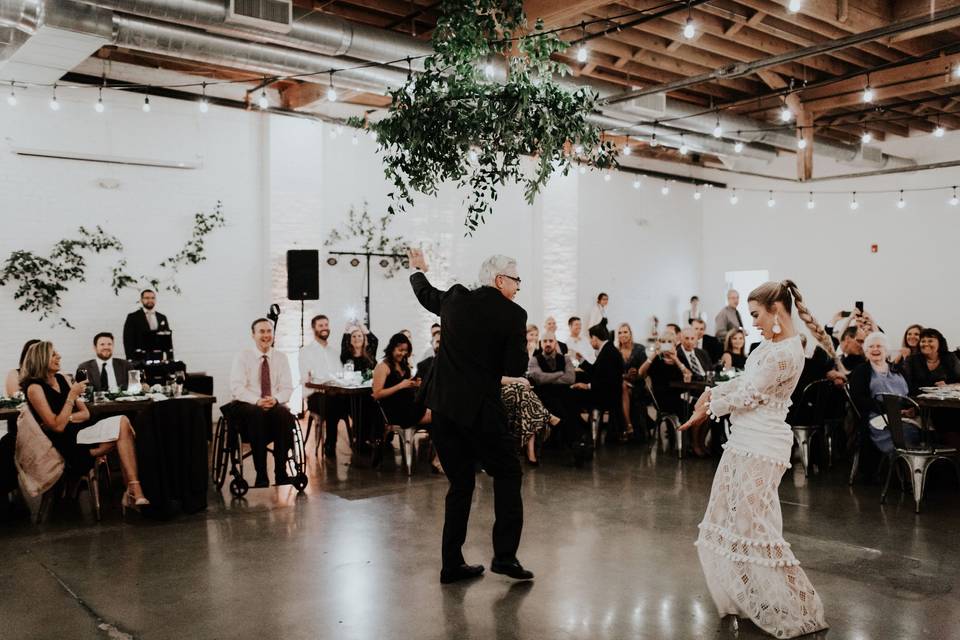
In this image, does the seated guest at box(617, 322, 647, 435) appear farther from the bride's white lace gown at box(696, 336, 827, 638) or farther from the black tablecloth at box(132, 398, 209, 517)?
the bride's white lace gown at box(696, 336, 827, 638)

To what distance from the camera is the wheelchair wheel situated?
19.6 feet

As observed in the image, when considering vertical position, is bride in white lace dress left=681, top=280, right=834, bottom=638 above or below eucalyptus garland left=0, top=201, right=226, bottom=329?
below

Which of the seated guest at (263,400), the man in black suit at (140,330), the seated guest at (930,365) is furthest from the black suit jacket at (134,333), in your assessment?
the seated guest at (930,365)

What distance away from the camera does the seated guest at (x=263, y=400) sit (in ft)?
19.9

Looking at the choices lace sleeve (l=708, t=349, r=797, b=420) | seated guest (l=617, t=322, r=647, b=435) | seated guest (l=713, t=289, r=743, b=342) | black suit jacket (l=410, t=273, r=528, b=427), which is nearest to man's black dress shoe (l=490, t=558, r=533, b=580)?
black suit jacket (l=410, t=273, r=528, b=427)

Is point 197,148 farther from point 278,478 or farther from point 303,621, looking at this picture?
point 303,621

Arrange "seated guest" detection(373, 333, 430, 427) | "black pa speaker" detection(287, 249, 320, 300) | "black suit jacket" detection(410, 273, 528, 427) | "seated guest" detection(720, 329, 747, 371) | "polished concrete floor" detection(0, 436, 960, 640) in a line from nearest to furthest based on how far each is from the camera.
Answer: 1. "polished concrete floor" detection(0, 436, 960, 640)
2. "black suit jacket" detection(410, 273, 528, 427)
3. "seated guest" detection(373, 333, 430, 427)
4. "seated guest" detection(720, 329, 747, 371)
5. "black pa speaker" detection(287, 249, 320, 300)

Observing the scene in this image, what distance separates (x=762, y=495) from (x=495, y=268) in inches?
62.4

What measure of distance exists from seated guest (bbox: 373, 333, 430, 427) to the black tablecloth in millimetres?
1539

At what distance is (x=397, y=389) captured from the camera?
6.68 m

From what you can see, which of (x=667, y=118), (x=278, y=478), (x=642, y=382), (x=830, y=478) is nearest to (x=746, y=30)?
(x=667, y=118)

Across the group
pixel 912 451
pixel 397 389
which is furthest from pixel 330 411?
pixel 912 451

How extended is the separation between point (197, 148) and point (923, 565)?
8652 millimetres

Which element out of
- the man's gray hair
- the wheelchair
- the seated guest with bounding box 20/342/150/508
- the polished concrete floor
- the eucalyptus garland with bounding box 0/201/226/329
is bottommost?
the polished concrete floor
